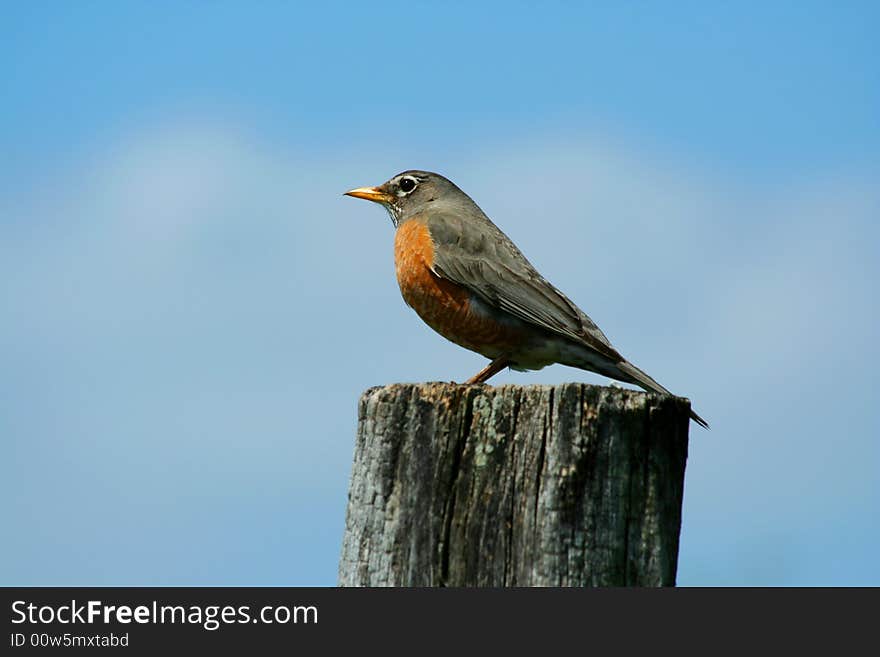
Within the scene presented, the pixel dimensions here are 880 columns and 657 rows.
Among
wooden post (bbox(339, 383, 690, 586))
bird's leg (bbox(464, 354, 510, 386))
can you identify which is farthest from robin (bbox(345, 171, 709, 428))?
wooden post (bbox(339, 383, 690, 586))

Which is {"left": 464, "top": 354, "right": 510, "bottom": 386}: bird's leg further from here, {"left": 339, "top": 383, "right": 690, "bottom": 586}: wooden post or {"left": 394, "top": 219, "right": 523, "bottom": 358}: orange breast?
{"left": 339, "top": 383, "right": 690, "bottom": 586}: wooden post

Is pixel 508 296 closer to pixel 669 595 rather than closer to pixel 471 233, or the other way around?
pixel 471 233

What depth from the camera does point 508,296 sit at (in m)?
7.93

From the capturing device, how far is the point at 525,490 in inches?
159

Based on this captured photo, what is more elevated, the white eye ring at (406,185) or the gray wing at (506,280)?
the white eye ring at (406,185)

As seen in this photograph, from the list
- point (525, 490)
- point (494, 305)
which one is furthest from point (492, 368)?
point (525, 490)

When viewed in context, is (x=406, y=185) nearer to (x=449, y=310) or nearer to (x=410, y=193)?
(x=410, y=193)

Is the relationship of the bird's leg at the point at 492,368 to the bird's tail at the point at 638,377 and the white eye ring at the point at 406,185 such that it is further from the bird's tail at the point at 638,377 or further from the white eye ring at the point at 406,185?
the white eye ring at the point at 406,185

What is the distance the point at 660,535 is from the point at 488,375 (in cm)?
414

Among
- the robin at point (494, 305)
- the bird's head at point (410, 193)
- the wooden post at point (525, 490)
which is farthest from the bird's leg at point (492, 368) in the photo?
the wooden post at point (525, 490)

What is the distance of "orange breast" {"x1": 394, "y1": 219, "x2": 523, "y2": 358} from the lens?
789 centimetres

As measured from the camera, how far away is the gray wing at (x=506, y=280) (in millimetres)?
7730

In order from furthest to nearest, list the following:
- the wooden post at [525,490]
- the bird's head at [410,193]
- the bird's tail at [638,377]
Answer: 1. the bird's head at [410,193]
2. the bird's tail at [638,377]
3. the wooden post at [525,490]

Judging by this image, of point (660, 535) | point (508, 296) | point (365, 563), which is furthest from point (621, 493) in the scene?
point (508, 296)
